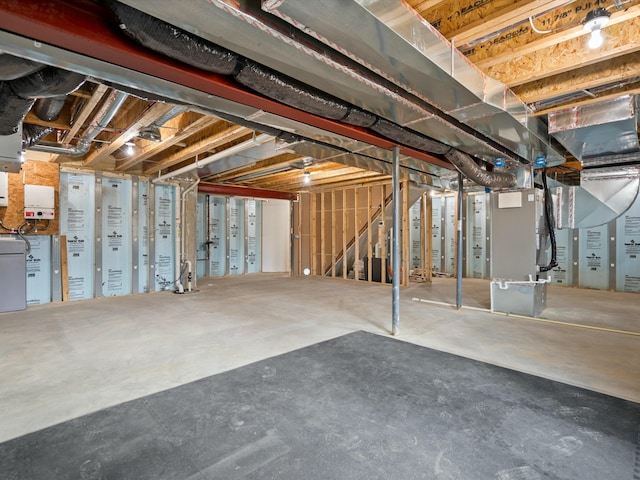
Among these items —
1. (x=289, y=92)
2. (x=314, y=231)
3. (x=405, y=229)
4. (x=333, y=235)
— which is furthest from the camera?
(x=314, y=231)

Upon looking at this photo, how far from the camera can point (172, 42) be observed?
1.51 m

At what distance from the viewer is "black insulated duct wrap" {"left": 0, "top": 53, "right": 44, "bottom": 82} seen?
5.25ft

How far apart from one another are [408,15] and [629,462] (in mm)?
2375

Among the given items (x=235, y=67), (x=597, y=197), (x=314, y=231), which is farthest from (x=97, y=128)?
(x=597, y=197)

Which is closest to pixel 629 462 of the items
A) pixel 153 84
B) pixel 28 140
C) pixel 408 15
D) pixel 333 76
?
pixel 408 15

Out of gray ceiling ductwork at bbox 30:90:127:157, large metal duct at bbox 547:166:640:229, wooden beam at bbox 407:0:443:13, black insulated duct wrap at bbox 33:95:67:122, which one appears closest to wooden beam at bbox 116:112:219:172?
gray ceiling ductwork at bbox 30:90:127:157

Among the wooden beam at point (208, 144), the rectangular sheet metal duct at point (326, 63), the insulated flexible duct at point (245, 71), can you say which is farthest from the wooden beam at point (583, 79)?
the wooden beam at point (208, 144)

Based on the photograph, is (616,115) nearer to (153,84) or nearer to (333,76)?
(333,76)

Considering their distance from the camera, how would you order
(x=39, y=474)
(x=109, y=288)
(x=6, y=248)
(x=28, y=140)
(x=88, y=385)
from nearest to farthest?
(x=39, y=474)
(x=88, y=385)
(x=28, y=140)
(x=6, y=248)
(x=109, y=288)

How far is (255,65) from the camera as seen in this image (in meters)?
1.86

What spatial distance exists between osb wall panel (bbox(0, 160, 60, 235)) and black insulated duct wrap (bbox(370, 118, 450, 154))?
502 cm

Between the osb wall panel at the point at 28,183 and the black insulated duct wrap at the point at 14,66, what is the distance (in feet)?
13.2

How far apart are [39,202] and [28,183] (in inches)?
12.1

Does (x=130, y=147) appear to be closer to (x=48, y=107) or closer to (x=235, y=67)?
(x=48, y=107)
